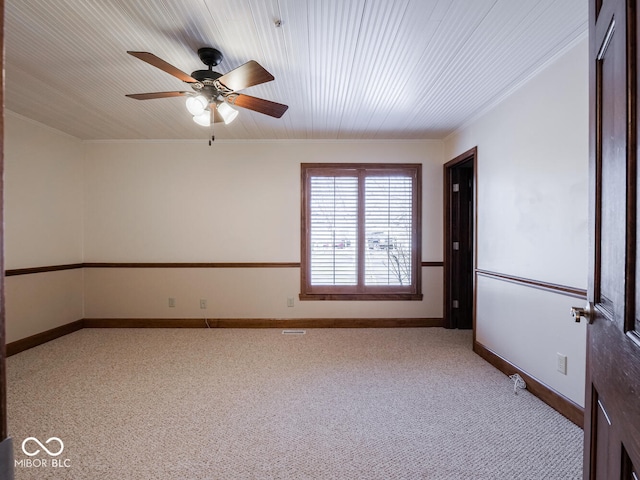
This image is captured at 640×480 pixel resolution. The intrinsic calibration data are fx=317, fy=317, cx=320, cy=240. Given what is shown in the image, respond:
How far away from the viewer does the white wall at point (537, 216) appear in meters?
2.09

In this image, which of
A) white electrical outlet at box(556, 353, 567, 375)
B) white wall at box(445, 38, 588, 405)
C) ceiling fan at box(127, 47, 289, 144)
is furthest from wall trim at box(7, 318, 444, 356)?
ceiling fan at box(127, 47, 289, 144)

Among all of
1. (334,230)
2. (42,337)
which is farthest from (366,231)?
(42,337)

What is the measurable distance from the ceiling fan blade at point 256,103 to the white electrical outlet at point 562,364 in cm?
266

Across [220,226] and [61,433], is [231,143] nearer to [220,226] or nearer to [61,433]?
[220,226]

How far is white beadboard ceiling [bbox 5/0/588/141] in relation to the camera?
179 centimetres

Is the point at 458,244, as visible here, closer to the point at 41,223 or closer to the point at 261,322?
the point at 261,322

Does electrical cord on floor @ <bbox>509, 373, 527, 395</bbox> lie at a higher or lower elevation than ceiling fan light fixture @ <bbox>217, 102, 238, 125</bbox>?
lower

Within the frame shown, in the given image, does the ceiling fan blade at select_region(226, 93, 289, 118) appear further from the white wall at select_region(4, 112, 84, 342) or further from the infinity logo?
the white wall at select_region(4, 112, 84, 342)

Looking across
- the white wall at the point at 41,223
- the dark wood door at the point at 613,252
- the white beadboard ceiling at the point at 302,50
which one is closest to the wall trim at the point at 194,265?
the white wall at the point at 41,223

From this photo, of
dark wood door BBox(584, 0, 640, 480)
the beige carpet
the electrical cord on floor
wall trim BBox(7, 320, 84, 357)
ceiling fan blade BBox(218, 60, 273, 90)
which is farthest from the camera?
wall trim BBox(7, 320, 84, 357)

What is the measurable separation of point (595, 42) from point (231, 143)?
3953mm

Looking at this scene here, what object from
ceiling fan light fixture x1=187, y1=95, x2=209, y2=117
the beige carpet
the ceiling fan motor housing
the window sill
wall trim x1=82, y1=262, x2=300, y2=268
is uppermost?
the ceiling fan motor housing

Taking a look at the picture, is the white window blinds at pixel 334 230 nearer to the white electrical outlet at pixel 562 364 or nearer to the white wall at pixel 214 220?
the white wall at pixel 214 220

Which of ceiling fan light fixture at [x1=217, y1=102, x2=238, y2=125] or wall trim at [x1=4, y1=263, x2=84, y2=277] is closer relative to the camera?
ceiling fan light fixture at [x1=217, y1=102, x2=238, y2=125]
